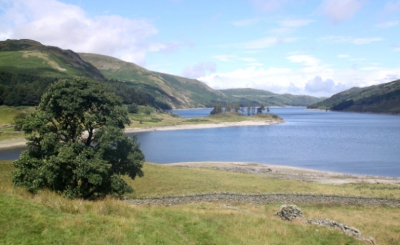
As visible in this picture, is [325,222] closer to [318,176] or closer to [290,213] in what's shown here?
[290,213]

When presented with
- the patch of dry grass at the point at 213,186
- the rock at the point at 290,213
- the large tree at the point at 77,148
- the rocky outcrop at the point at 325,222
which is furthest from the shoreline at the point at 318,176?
the large tree at the point at 77,148

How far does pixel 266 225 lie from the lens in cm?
2130

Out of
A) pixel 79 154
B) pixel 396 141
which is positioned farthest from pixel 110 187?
pixel 396 141

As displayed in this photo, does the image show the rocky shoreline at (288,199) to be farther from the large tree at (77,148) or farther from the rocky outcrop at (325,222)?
the rocky outcrop at (325,222)

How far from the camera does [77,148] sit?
29.6 m

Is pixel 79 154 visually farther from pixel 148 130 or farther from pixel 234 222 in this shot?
pixel 148 130

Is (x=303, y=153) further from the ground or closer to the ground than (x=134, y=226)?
closer to the ground

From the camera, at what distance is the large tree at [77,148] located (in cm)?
A: 2788

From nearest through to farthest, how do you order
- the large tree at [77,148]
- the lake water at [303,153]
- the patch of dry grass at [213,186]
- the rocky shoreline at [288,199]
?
the large tree at [77,148]
the rocky shoreline at [288,199]
the patch of dry grass at [213,186]
the lake water at [303,153]

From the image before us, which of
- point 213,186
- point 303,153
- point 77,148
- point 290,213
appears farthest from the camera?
point 303,153

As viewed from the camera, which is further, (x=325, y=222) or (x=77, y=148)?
(x=77, y=148)

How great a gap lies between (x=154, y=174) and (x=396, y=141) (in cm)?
11726

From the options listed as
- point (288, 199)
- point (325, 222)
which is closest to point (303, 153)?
point (288, 199)

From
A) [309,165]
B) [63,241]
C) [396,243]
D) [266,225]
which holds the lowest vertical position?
[309,165]
